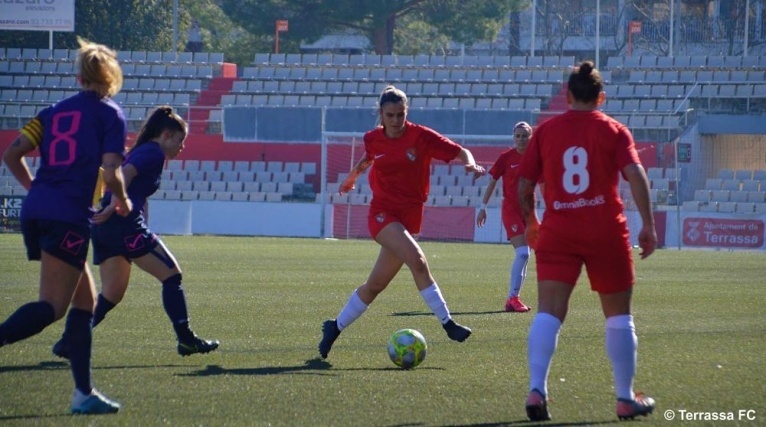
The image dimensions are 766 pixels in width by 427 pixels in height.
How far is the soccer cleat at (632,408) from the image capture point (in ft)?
19.6

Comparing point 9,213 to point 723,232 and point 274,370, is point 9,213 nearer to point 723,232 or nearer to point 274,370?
point 723,232

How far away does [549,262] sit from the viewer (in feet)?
Result: 20.1

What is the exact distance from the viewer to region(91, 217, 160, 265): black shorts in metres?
8.08

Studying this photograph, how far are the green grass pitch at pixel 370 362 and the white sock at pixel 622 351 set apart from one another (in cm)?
20

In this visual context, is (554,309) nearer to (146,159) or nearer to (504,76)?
(146,159)

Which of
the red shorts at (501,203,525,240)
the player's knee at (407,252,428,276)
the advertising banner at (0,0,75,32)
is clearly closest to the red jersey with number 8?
the player's knee at (407,252,428,276)

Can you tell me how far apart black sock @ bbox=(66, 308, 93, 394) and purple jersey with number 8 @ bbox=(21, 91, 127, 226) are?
528 mm

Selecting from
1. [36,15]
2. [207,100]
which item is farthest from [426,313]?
[36,15]

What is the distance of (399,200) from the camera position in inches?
349

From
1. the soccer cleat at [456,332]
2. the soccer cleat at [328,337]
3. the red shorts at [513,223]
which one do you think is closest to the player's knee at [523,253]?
the red shorts at [513,223]

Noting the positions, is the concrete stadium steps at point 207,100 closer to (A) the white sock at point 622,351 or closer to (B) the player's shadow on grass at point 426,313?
(B) the player's shadow on grass at point 426,313

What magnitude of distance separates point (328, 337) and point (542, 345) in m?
2.72

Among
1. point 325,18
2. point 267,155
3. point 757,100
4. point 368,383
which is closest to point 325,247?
point 267,155

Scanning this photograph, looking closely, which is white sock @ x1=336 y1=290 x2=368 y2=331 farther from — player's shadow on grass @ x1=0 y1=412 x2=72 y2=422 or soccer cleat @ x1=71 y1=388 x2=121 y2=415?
player's shadow on grass @ x1=0 y1=412 x2=72 y2=422
